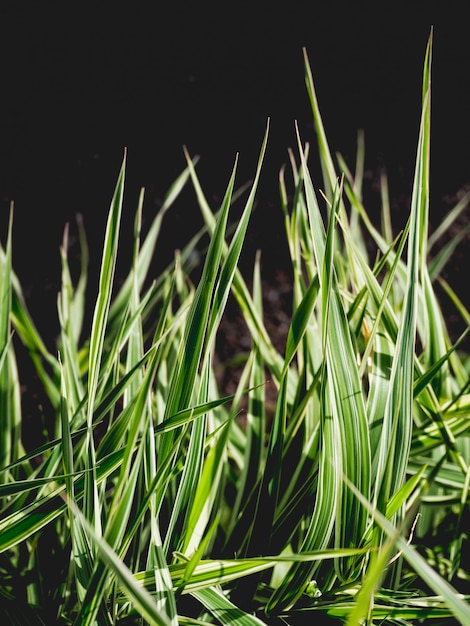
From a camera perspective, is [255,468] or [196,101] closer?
[255,468]

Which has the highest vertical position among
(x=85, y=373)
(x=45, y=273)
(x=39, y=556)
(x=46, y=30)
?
(x=46, y=30)

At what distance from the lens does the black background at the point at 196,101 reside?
0.81 metres

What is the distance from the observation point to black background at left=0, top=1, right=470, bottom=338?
Answer: 0.81 metres

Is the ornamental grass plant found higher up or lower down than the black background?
lower down

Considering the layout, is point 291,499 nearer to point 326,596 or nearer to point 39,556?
point 326,596

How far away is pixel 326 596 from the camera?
1.36ft

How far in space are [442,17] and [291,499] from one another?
2.78 feet

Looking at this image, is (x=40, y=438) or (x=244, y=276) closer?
(x=40, y=438)

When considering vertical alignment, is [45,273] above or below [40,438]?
above

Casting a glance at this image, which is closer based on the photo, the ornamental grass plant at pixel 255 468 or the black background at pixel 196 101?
the ornamental grass plant at pixel 255 468

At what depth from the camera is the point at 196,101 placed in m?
0.86

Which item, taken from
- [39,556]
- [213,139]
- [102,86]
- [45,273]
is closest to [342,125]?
[213,139]

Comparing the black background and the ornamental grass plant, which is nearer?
the ornamental grass plant

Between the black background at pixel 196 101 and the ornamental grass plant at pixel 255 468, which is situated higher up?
the black background at pixel 196 101
